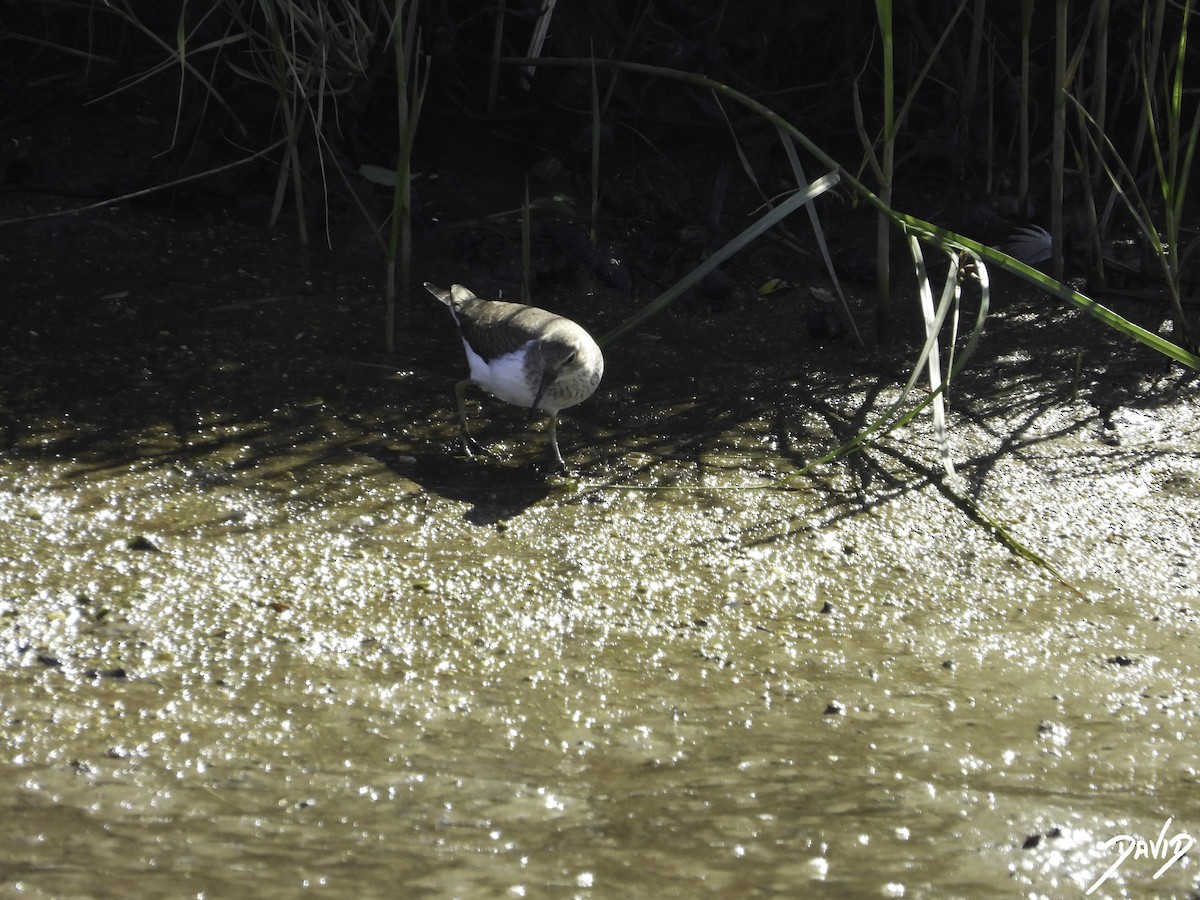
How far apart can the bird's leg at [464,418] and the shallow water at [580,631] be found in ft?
0.25

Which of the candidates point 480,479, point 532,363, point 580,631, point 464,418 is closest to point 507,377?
point 532,363

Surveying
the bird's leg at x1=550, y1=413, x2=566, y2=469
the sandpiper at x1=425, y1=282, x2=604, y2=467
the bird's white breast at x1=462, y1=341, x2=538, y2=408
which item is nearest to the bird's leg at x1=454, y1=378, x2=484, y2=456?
the sandpiper at x1=425, y1=282, x2=604, y2=467

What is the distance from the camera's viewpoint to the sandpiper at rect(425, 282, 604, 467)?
197 inches

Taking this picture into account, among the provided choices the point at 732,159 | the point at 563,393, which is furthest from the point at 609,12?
the point at 563,393

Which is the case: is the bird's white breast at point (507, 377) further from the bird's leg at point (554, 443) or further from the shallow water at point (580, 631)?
the shallow water at point (580, 631)

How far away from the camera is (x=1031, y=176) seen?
7500 millimetres

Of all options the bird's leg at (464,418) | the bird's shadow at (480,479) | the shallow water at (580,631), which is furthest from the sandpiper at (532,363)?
the shallow water at (580,631)

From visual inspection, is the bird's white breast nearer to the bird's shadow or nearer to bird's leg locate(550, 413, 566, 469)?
bird's leg locate(550, 413, 566, 469)

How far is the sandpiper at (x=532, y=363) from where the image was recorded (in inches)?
197

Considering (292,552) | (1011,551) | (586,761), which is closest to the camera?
(586,761)

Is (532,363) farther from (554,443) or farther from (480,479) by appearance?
(480,479)

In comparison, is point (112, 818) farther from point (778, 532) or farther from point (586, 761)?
Answer: point (778, 532)

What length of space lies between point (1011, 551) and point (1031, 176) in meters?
3.67

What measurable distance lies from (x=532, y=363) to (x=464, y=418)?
1.29 ft
